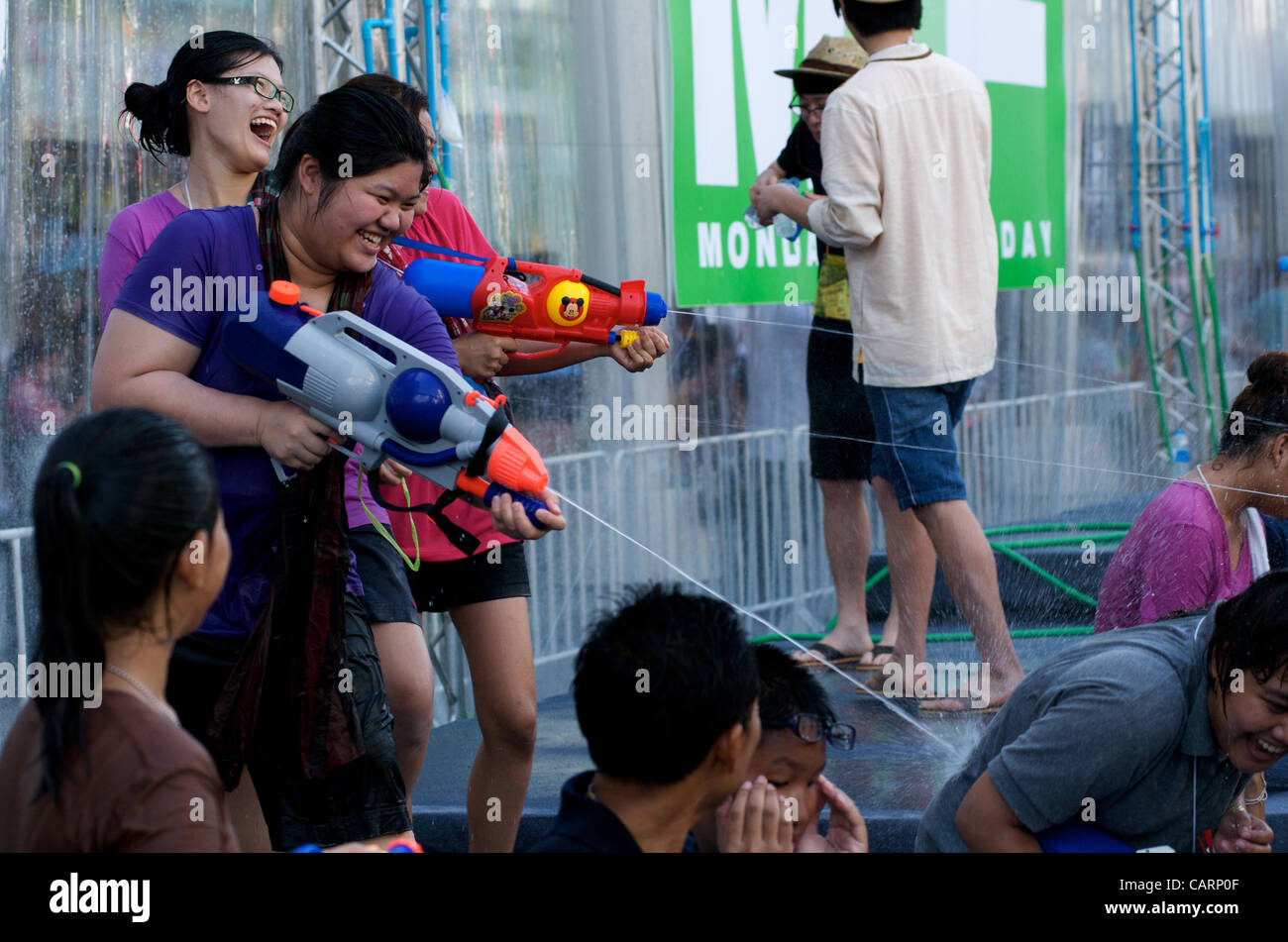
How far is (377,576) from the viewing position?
225cm

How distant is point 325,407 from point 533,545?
8.10 ft

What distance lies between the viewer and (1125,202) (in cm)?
755

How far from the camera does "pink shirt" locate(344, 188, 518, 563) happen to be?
2514mm

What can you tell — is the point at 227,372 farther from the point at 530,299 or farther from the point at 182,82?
the point at 182,82

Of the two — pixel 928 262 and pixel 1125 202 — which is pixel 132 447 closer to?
pixel 928 262

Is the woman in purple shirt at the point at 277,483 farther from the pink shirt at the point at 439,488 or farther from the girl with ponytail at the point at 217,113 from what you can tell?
the girl with ponytail at the point at 217,113

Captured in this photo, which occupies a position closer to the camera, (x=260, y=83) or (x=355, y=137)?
(x=355, y=137)

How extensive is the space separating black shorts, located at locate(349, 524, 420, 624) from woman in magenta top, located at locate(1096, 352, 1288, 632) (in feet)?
4.20

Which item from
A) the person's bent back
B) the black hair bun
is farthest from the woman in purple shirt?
the black hair bun

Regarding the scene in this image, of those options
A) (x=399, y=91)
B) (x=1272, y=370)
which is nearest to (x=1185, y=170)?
(x=1272, y=370)

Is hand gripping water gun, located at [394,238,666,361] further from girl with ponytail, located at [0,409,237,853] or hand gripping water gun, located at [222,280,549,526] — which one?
girl with ponytail, located at [0,409,237,853]

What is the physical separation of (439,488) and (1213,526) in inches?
54.4

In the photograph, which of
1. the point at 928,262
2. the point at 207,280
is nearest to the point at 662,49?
the point at 928,262

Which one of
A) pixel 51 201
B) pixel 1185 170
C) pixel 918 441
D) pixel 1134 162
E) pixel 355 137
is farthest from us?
pixel 1185 170
